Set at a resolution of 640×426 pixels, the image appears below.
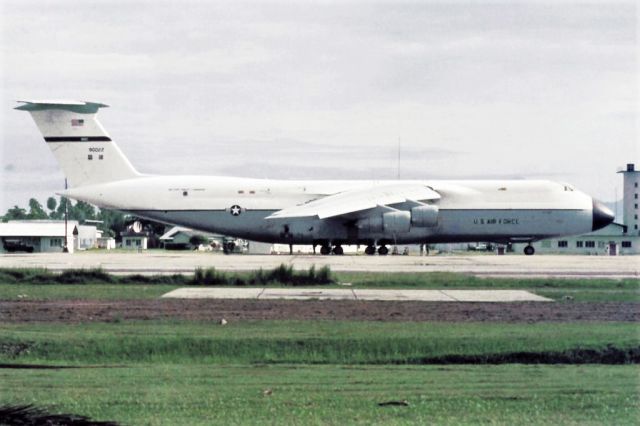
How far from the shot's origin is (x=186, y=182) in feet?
162

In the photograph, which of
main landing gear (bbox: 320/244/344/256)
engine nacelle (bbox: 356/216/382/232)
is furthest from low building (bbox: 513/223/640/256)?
engine nacelle (bbox: 356/216/382/232)

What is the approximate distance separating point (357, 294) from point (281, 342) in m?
7.89

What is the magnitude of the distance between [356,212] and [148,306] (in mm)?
28623

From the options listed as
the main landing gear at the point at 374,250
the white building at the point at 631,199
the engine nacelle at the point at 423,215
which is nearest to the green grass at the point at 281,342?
the engine nacelle at the point at 423,215

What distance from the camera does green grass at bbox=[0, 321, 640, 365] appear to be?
13.5 m

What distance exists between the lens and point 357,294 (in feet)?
71.7

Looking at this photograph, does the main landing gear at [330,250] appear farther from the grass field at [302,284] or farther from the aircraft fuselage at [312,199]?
the grass field at [302,284]

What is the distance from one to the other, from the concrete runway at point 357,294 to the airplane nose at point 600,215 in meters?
28.6

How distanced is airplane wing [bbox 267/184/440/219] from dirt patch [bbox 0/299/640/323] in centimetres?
2441

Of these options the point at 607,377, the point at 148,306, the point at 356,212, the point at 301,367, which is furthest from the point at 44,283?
the point at 356,212

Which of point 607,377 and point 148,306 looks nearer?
point 607,377

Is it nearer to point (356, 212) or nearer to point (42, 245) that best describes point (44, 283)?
point (356, 212)

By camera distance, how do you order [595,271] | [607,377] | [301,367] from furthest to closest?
[595,271] < [301,367] < [607,377]

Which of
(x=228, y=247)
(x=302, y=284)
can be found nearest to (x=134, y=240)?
(x=228, y=247)
